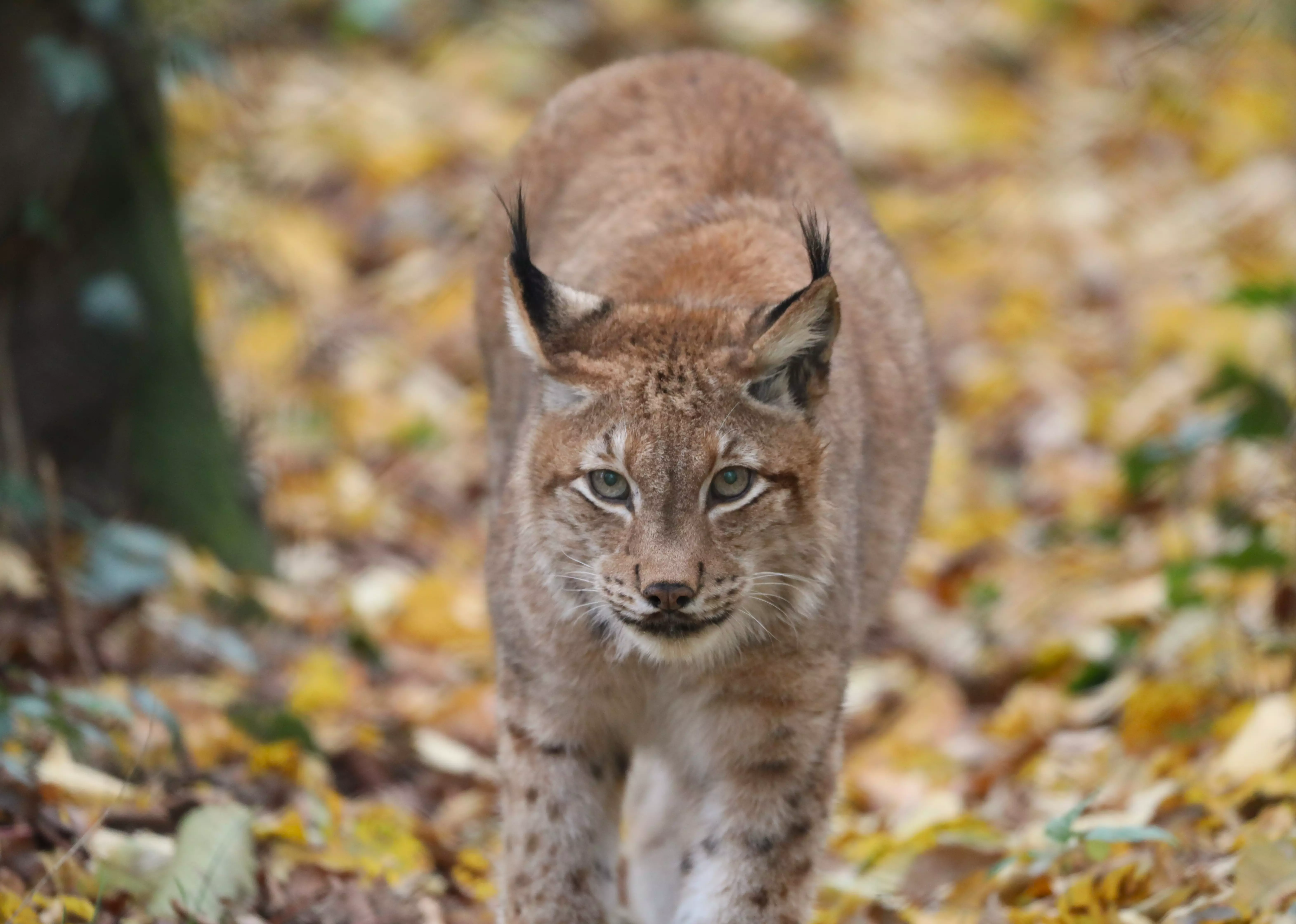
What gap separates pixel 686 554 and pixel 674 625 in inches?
6.9

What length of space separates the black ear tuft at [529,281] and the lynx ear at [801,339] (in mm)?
514

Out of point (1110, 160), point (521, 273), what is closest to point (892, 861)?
point (521, 273)

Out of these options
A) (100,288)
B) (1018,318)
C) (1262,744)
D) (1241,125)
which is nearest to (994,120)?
(1241,125)

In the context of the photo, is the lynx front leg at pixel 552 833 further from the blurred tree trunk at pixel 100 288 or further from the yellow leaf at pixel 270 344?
the yellow leaf at pixel 270 344

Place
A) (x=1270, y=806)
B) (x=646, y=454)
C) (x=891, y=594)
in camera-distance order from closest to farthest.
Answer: (x=646, y=454) → (x=1270, y=806) → (x=891, y=594)

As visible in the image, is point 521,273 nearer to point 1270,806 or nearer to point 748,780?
point 748,780

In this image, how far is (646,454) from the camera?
13.4 feet

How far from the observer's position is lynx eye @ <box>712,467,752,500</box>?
4113 mm

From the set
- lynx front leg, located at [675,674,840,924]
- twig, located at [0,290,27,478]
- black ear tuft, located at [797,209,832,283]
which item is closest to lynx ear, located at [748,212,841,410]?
black ear tuft, located at [797,209,832,283]

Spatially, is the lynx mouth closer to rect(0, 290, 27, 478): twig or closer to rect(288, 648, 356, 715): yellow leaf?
rect(288, 648, 356, 715): yellow leaf

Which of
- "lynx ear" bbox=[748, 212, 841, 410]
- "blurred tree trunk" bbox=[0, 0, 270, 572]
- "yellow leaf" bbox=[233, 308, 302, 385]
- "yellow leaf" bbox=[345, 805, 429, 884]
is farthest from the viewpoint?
"yellow leaf" bbox=[233, 308, 302, 385]

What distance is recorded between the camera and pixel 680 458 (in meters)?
4.06

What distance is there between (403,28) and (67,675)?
7.93m

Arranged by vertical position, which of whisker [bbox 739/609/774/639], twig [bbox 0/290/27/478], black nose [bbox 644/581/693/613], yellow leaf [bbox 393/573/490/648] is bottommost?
yellow leaf [bbox 393/573/490/648]
